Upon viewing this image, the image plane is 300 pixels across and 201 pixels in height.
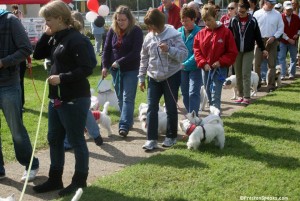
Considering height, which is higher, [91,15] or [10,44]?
[91,15]

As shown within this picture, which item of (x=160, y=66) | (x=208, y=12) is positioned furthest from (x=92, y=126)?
(x=208, y=12)

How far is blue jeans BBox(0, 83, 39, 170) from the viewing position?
176 inches

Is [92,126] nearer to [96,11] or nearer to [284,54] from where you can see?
[284,54]

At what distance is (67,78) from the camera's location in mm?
3945

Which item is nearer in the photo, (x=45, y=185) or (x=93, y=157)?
Answer: (x=45, y=185)

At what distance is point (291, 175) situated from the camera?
466 cm

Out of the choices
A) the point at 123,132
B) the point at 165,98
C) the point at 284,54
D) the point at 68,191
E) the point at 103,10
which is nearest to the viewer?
the point at 68,191

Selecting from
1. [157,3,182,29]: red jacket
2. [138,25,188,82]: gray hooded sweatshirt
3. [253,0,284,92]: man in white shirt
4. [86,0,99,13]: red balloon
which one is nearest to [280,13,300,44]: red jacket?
[253,0,284,92]: man in white shirt

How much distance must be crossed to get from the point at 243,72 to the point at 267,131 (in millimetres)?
2409

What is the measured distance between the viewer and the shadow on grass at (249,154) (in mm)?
5027

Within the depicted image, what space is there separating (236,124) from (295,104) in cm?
203

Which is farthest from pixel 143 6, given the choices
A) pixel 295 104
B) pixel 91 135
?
pixel 91 135

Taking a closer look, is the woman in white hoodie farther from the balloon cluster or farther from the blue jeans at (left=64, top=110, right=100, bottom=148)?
the balloon cluster

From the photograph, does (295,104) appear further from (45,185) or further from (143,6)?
(143,6)
